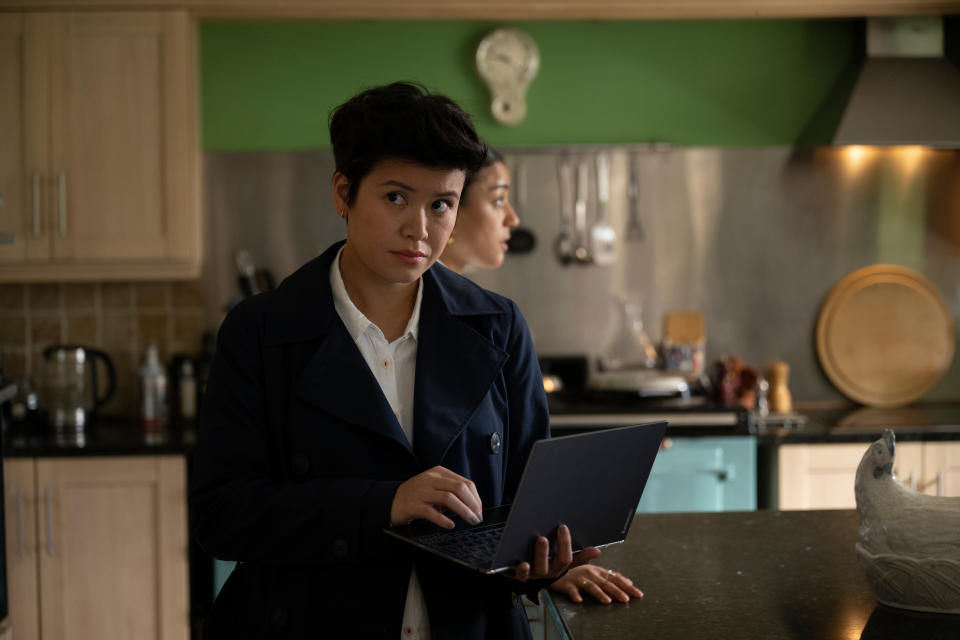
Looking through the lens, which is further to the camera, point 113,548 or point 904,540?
point 113,548

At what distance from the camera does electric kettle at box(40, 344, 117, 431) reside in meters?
3.33

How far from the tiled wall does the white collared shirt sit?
2378 mm

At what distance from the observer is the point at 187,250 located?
3.32 meters

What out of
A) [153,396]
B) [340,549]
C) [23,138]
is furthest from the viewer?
[153,396]

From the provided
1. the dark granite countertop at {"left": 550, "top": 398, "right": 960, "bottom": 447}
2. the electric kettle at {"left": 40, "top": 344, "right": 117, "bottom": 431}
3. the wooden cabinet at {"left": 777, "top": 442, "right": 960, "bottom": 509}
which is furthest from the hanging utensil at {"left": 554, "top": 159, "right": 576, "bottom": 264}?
the electric kettle at {"left": 40, "top": 344, "right": 117, "bottom": 431}

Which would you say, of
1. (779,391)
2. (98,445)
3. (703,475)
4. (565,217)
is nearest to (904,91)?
(779,391)

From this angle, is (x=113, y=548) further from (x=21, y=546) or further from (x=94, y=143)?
(x=94, y=143)

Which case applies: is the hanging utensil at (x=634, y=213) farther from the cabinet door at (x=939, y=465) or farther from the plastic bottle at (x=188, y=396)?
the plastic bottle at (x=188, y=396)

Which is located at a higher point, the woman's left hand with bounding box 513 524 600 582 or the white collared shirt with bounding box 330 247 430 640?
the white collared shirt with bounding box 330 247 430 640

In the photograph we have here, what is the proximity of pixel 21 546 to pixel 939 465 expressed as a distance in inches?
109

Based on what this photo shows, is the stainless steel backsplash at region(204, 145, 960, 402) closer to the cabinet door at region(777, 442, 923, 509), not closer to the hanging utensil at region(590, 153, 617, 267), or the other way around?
the hanging utensil at region(590, 153, 617, 267)

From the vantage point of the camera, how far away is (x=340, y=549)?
1.26m

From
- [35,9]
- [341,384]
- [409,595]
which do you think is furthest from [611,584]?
[35,9]

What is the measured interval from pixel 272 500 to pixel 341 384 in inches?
6.4
